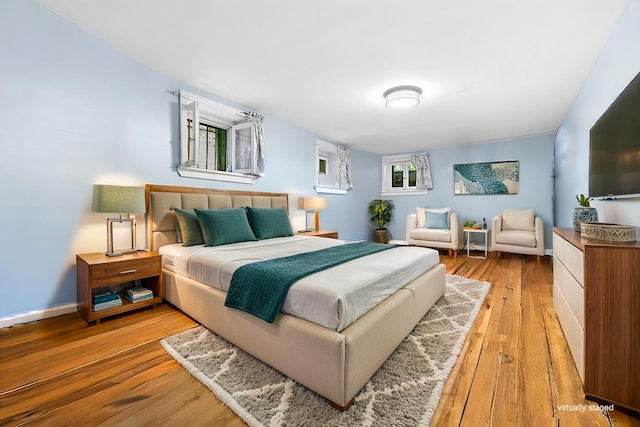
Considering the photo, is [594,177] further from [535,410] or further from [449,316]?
[535,410]

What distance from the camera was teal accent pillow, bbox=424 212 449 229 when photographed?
17.7ft

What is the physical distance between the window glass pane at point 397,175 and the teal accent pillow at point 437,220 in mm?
1397

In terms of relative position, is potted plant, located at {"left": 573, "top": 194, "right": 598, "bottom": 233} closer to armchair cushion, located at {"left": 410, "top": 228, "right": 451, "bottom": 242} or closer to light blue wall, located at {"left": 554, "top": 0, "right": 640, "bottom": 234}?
light blue wall, located at {"left": 554, "top": 0, "right": 640, "bottom": 234}

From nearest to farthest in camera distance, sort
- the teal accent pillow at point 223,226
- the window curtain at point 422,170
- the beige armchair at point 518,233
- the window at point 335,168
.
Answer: the teal accent pillow at point 223,226 → the beige armchair at point 518,233 → the window at point 335,168 → the window curtain at point 422,170

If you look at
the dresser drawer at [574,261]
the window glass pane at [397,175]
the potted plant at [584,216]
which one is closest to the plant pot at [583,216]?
the potted plant at [584,216]

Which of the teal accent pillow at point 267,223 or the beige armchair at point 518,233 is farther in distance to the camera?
the beige armchair at point 518,233

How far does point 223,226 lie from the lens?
2.80 meters

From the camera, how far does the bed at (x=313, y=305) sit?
1.32 metres

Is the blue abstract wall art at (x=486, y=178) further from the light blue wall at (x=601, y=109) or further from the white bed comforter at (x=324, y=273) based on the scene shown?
the white bed comforter at (x=324, y=273)

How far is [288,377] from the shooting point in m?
1.53

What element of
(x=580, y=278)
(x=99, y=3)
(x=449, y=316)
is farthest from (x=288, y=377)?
(x=99, y=3)

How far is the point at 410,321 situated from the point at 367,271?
1.91 ft

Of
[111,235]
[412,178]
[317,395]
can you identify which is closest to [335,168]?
[412,178]

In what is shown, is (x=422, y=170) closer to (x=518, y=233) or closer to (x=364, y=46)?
(x=518, y=233)
